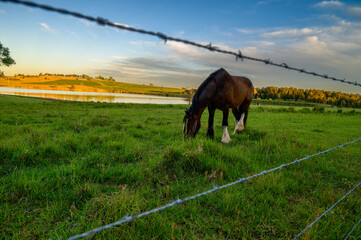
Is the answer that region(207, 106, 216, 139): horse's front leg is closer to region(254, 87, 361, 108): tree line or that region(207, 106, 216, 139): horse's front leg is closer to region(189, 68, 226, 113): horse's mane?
region(189, 68, 226, 113): horse's mane

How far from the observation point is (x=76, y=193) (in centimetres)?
266

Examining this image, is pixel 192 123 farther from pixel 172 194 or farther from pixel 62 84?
pixel 62 84

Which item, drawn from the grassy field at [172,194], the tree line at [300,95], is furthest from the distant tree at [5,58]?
the tree line at [300,95]

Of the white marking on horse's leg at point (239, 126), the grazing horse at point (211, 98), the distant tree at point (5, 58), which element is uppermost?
the distant tree at point (5, 58)

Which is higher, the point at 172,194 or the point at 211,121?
the point at 211,121

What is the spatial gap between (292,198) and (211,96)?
3865 millimetres

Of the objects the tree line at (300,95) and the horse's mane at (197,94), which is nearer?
the horse's mane at (197,94)

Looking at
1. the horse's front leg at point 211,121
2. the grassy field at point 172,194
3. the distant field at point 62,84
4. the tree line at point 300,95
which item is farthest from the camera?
the distant field at point 62,84

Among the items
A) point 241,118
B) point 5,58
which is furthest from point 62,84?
point 241,118

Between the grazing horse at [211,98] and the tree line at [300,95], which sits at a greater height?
the tree line at [300,95]

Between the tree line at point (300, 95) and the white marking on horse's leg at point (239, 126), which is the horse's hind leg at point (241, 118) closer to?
the white marking on horse's leg at point (239, 126)

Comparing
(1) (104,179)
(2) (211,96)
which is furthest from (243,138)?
(1) (104,179)

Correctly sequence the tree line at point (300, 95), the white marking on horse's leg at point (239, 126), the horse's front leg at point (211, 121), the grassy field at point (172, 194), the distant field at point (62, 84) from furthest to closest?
the distant field at point (62, 84) → the tree line at point (300, 95) → the white marking on horse's leg at point (239, 126) → the horse's front leg at point (211, 121) → the grassy field at point (172, 194)

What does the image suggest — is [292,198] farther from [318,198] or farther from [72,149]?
[72,149]
